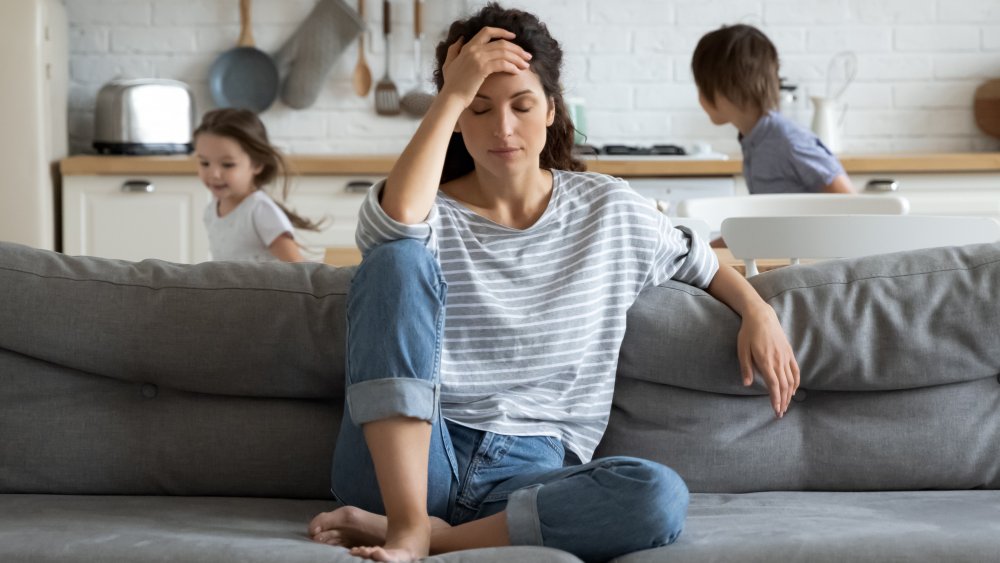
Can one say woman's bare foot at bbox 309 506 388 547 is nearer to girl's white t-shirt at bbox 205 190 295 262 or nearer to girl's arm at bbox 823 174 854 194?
girl's white t-shirt at bbox 205 190 295 262

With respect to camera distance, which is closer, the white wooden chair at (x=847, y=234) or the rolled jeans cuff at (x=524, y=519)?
the rolled jeans cuff at (x=524, y=519)

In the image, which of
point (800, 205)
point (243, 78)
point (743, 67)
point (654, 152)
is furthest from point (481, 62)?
point (243, 78)

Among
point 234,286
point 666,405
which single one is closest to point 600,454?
point 666,405

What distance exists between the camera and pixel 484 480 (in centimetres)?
167

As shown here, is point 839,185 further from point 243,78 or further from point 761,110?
point 243,78

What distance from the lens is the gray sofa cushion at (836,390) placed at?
5.96 ft

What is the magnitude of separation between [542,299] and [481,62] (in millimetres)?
339

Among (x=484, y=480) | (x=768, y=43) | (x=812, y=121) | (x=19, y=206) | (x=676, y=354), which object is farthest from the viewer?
(x=812, y=121)

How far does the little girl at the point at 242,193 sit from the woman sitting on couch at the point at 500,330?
57.6 inches

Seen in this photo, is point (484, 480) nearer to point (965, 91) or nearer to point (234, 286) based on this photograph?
point (234, 286)

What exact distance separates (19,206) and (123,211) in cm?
33

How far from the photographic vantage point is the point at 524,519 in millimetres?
1526

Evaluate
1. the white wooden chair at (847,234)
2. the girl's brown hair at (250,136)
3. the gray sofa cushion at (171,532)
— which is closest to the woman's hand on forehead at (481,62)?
the gray sofa cushion at (171,532)

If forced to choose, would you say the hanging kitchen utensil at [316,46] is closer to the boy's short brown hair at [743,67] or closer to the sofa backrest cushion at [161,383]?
the boy's short brown hair at [743,67]
